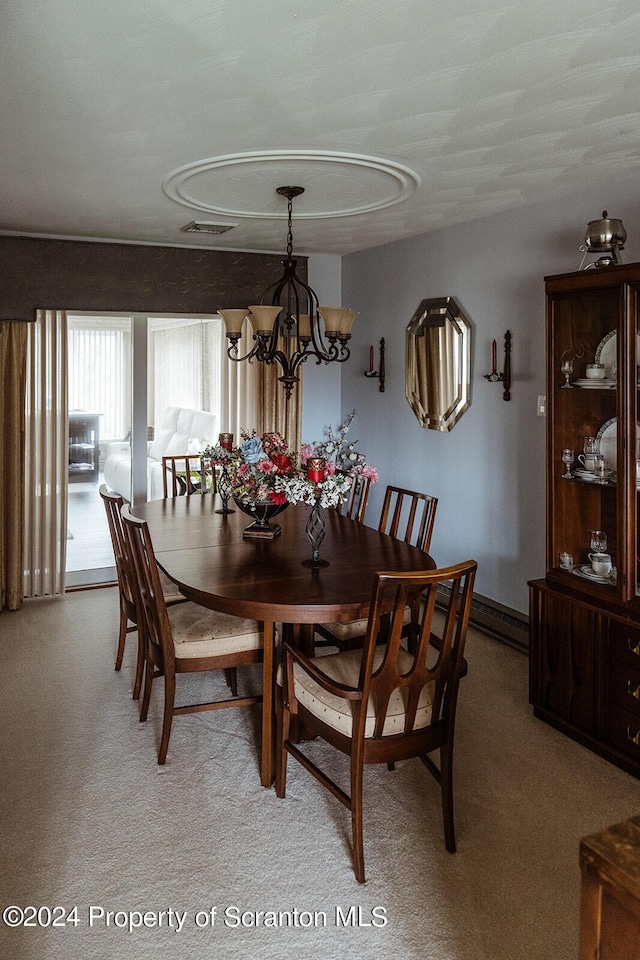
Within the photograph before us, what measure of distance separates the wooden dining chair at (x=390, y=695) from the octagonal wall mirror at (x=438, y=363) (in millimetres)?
2329

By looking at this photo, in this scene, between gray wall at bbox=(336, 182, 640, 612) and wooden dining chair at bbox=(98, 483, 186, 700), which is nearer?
wooden dining chair at bbox=(98, 483, 186, 700)

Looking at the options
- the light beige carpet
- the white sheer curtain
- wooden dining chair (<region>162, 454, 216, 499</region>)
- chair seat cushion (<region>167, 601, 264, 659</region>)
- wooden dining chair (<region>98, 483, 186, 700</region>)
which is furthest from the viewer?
the white sheer curtain

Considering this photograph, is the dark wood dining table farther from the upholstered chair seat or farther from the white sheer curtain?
the white sheer curtain

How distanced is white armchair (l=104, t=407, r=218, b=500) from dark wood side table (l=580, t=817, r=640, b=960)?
462 centimetres

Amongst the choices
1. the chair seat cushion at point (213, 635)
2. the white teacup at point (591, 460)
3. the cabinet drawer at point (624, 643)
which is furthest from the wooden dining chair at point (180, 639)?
the white teacup at point (591, 460)

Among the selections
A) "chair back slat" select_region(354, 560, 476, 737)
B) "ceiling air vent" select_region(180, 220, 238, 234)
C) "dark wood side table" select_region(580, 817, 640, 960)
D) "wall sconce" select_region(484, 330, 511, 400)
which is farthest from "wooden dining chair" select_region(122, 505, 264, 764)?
"ceiling air vent" select_region(180, 220, 238, 234)

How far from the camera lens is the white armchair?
5.32 m

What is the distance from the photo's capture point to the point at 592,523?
3137 millimetres

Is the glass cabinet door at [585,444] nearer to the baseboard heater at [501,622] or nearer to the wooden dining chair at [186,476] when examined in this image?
the baseboard heater at [501,622]

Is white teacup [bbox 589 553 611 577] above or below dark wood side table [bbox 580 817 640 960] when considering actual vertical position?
above

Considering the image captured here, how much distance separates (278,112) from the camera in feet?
8.23

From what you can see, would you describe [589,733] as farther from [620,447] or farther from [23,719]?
[23,719]

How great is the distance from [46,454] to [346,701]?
11.2ft

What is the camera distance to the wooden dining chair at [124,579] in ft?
10.4
